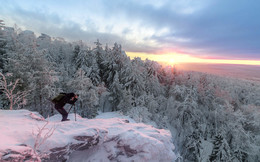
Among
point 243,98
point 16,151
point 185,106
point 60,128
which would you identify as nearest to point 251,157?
point 185,106

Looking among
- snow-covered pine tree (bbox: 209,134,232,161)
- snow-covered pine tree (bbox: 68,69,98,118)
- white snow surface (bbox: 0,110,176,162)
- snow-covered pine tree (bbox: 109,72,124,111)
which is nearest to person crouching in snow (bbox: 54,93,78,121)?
white snow surface (bbox: 0,110,176,162)

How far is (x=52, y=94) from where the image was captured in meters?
14.6

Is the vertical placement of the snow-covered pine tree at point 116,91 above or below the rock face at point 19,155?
below

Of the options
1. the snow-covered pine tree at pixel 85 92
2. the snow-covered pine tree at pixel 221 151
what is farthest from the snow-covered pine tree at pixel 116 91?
the snow-covered pine tree at pixel 221 151

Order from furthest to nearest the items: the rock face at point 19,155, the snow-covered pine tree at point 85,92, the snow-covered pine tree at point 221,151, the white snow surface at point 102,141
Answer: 1. the snow-covered pine tree at point 85,92
2. the snow-covered pine tree at point 221,151
3. the white snow surface at point 102,141
4. the rock face at point 19,155

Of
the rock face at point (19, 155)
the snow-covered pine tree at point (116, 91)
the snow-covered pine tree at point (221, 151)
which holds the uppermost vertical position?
the rock face at point (19, 155)

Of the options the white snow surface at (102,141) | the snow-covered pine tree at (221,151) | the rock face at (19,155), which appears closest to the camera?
the rock face at (19,155)

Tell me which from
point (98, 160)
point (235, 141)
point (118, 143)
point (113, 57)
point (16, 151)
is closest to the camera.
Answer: point (16, 151)

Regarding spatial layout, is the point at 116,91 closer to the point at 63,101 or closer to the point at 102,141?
the point at 63,101

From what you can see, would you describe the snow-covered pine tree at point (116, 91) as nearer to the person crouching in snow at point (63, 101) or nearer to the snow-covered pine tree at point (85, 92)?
the snow-covered pine tree at point (85, 92)

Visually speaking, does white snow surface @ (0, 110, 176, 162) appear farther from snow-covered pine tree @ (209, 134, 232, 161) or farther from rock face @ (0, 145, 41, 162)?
snow-covered pine tree @ (209, 134, 232, 161)

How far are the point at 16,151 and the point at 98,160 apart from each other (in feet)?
10.2

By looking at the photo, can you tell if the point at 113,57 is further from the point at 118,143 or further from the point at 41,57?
the point at 118,143

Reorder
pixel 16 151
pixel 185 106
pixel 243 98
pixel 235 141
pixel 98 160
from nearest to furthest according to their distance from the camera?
1. pixel 16 151
2. pixel 98 160
3. pixel 235 141
4. pixel 185 106
5. pixel 243 98
